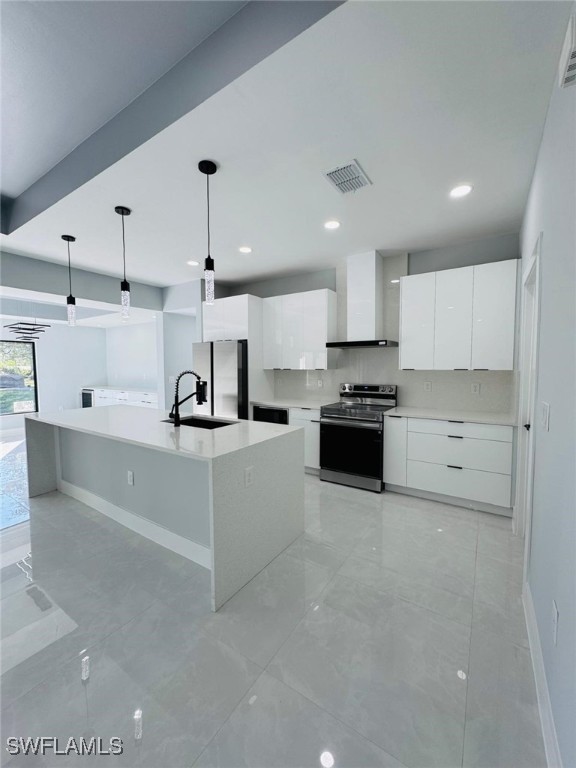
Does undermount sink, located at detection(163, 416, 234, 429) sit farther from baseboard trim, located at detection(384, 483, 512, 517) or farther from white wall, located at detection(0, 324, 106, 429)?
white wall, located at detection(0, 324, 106, 429)

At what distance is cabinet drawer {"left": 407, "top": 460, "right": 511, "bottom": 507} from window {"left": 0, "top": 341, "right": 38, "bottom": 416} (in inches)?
321

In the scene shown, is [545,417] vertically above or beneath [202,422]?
above

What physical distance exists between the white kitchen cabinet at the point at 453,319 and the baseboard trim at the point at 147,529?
2816 mm

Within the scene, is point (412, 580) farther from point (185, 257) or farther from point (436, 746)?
point (185, 257)

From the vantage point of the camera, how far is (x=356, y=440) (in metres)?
3.53

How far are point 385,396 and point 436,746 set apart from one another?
305cm

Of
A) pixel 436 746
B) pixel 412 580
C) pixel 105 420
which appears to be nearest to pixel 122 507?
pixel 105 420

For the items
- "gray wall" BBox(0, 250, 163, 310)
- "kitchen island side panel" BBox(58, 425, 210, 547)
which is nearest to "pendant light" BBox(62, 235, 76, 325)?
"gray wall" BBox(0, 250, 163, 310)

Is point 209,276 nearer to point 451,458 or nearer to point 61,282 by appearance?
point 451,458

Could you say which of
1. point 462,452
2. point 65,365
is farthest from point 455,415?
point 65,365

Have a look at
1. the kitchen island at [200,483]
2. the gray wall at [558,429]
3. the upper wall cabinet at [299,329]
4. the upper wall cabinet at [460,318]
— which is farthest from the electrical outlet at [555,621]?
the upper wall cabinet at [299,329]

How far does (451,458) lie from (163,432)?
2591mm

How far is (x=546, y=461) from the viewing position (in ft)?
4.82

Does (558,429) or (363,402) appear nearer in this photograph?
(558,429)
